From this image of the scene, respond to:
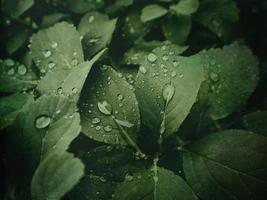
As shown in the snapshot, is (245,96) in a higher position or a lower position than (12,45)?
lower

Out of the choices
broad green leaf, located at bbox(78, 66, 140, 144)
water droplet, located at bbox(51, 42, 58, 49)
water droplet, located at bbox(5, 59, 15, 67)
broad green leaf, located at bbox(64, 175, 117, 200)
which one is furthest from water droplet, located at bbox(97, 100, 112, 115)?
water droplet, located at bbox(5, 59, 15, 67)

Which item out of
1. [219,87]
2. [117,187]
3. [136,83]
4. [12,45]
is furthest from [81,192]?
[12,45]

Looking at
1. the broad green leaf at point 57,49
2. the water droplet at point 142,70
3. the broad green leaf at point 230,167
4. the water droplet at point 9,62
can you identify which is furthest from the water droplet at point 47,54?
the broad green leaf at point 230,167

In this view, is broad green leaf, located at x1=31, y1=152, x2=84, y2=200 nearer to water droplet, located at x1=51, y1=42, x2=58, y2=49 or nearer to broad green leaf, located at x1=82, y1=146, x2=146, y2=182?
broad green leaf, located at x1=82, y1=146, x2=146, y2=182

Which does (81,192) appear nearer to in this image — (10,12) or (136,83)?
(136,83)

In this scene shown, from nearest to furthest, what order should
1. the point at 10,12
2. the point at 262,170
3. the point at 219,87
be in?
the point at 262,170
the point at 219,87
the point at 10,12

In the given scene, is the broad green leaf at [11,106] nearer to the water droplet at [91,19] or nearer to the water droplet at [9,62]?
the water droplet at [9,62]

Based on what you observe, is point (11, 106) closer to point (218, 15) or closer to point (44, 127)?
point (44, 127)

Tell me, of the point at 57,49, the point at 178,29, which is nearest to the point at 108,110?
the point at 57,49
